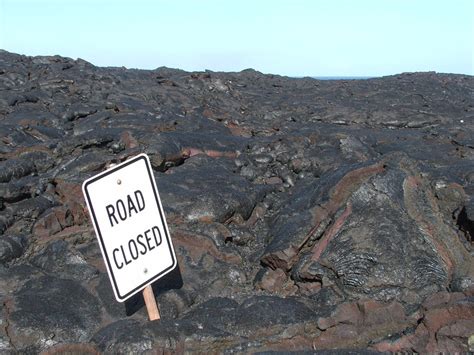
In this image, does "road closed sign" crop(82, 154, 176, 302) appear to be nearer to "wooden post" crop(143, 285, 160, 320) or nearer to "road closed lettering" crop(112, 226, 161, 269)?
"road closed lettering" crop(112, 226, 161, 269)

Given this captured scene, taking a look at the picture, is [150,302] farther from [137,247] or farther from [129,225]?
[129,225]

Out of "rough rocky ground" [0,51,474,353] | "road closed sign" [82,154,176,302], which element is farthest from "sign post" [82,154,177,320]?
"rough rocky ground" [0,51,474,353]

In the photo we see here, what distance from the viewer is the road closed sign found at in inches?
217

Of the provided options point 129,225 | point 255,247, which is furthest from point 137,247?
point 255,247

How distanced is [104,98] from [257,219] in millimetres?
17037

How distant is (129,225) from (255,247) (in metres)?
4.88

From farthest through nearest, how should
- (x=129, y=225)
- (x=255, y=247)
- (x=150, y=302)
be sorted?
(x=255, y=247)
(x=150, y=302)
(x=129, y=225)

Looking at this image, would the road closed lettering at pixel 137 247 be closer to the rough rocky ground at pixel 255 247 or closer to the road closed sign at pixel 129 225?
the road closed sign at pixel 129 225

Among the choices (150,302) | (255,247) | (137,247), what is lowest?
(255,247)

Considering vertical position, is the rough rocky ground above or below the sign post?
below

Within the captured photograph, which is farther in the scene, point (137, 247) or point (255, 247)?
point (255, 247)

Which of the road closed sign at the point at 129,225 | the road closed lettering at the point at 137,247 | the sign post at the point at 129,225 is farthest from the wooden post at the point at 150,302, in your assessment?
the road closed lettering at the point at 137,247

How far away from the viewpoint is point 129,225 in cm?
571

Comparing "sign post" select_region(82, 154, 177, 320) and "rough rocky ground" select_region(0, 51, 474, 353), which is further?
"rough rocky ground" select_region(0, 51, 474, 353)
